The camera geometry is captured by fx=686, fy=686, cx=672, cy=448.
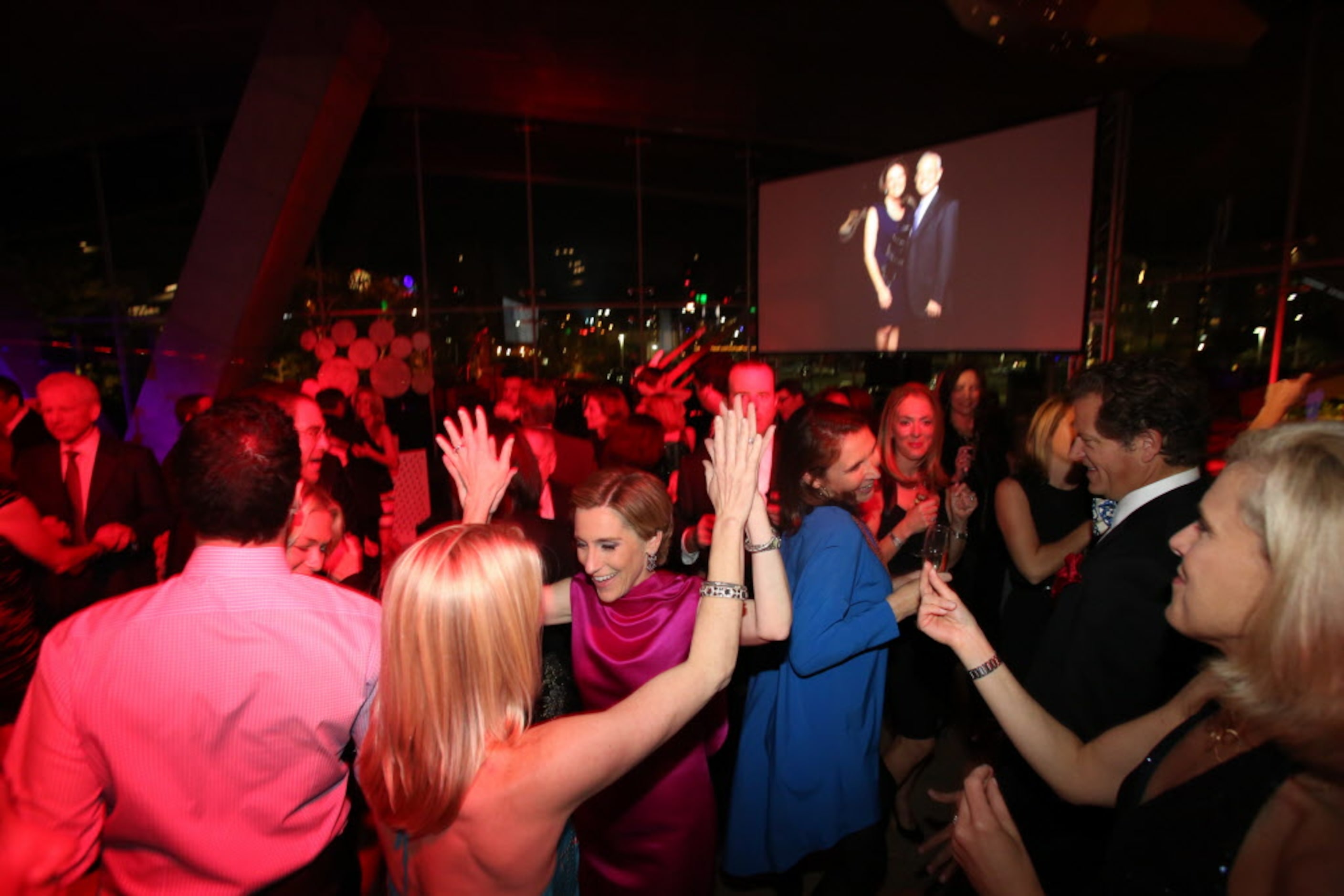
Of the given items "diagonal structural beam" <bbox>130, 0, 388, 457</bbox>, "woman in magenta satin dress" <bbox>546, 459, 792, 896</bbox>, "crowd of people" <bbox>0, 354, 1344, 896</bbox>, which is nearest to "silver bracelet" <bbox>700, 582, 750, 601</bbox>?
"crowd of people" <bbox>0, 354, 1344, 896</bbox>

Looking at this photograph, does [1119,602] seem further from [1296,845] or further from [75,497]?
[75,497]

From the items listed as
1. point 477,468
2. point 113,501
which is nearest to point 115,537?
point 113,501

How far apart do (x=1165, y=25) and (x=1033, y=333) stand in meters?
1.99

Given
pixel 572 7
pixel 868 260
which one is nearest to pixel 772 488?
pixel 868 260

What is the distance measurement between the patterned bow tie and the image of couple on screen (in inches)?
154

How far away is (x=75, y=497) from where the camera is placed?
10.5ft

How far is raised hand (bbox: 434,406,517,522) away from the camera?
5.72 feet

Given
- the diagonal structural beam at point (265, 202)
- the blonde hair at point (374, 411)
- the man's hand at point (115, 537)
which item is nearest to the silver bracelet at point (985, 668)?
the man's hand at point (115, 537)

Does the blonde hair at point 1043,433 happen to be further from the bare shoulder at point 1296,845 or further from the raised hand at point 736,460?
the bare shoulder at point 1296,845

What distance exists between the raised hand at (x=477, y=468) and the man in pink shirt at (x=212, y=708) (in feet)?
1.35

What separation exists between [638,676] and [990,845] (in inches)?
33.1

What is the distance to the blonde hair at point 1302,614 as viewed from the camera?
833 millimetres

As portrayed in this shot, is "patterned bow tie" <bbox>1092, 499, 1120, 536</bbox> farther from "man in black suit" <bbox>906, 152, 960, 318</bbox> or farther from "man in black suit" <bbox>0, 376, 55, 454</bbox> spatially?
"man in black suit" <bbox>0, 376, 55, 454</bbox>

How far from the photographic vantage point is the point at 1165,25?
149 inches
